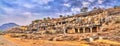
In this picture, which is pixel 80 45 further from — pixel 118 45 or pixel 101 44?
pixel 118 45

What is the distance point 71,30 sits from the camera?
86250mm

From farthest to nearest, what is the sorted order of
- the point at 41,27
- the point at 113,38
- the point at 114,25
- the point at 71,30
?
the point at 41,27 < the point at 71,30 < the point at 114,25 < the point at 113,38

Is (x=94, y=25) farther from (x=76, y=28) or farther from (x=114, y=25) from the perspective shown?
(x=114, y=25)

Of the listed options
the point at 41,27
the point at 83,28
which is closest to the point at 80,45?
the point at 83,28

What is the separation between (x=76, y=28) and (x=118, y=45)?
4882cm

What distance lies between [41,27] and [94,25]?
51.9m

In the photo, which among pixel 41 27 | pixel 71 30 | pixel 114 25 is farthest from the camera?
pixel 41 27

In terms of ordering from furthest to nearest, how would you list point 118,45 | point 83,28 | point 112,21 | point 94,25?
point 83,28, point 94,25, point 112,21, point 118,45

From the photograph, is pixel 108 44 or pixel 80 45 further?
pixel 80 45

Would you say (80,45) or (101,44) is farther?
(80,45)

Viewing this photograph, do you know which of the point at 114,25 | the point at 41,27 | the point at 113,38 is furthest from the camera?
the point at 41,27

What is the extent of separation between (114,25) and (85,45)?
18.2 metres

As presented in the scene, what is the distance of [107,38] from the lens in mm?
43375

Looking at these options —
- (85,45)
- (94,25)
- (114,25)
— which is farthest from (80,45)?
(94,25)
